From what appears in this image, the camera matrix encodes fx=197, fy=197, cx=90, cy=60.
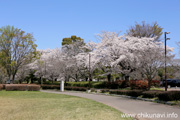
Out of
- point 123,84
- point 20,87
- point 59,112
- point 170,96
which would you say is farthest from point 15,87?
point 170,96

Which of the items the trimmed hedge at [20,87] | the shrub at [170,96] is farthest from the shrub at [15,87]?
the shrub at [170,96]

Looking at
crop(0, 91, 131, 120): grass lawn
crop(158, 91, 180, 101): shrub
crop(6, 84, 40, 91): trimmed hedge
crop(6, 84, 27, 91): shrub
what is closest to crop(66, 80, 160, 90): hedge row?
crop(6, 84, 40, 91): trimmed hedge

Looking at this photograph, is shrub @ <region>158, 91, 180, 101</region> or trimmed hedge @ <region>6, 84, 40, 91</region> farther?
trimmed hedge @ <region>6, 84, 40, 91</region>

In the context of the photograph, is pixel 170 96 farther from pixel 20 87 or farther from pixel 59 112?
pixel 20 87

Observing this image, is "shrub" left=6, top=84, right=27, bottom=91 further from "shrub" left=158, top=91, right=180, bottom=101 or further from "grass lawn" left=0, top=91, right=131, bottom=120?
"shrub" left=158, top=91, right=180, bottom=101

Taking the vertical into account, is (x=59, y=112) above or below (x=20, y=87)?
above

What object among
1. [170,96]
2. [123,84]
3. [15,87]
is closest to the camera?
[170,96]

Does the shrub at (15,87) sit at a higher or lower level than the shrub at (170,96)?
lower

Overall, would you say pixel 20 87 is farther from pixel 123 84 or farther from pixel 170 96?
pixel 170 96

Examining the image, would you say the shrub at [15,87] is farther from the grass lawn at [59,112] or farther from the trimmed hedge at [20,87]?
the grass lawn at [59,112]

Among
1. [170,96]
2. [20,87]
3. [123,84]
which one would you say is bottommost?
[20,87]

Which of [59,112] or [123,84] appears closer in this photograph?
[59,112]

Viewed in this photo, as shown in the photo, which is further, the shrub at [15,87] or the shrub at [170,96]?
the shrub at [15,87]

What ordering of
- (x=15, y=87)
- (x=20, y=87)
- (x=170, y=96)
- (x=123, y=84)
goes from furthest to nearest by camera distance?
(x=123, y=84) < (x=20, y=87) < (x=15, y=87) < (x=170, y=96)
